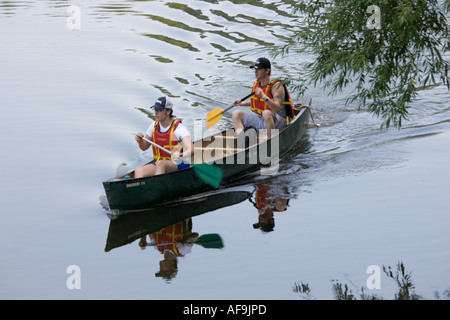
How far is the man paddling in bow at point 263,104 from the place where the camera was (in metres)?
12.4

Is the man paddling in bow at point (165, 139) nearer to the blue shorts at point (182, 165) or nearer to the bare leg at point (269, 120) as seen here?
the blue shorts at point (182, 165)

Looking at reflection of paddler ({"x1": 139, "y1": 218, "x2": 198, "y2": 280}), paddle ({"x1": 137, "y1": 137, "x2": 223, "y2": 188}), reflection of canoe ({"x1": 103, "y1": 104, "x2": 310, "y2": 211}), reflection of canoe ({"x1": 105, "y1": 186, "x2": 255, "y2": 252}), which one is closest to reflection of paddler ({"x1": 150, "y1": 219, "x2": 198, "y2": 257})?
reflection of paddler ({"x1": 139, "y1": 218, "x2": 198, "y2": 280})

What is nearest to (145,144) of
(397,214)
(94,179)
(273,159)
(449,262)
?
(94,179)

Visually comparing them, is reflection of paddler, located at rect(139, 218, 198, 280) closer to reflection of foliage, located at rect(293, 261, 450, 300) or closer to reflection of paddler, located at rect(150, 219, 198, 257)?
reflection of paddler, located at rect(150, 219, 198, 257)

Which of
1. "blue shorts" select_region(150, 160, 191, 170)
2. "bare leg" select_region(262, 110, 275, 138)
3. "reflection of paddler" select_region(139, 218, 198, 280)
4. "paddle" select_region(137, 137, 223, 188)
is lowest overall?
"reflection of paddler" select_region(139, 218, 198, 280)

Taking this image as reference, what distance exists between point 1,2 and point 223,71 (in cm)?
1293

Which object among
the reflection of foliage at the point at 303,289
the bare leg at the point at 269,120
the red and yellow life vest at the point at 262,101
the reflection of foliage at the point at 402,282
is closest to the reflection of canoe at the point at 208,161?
the bare leg at the point at 269,120

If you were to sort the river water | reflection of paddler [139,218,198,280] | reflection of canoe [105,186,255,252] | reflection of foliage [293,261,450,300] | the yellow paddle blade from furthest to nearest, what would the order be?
1. the yellow paddle blade
2. reflection of canoe [105,186,255,252]
3. reflection of paddler [139,218,198,280]
4. the river water
5. reflection of foliage [293,261,450,300]

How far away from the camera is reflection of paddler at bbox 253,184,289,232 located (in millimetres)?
10242

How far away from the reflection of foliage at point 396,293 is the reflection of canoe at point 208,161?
3.20m

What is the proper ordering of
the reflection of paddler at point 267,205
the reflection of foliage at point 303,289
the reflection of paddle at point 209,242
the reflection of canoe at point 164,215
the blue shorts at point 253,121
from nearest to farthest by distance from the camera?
the reflection of foliage at point 303,289
the reflection of paddle at point 209,242
the reflection of canoe at point 164,215
the reflection of paddler at point 267,205
the blue shorts at point 253,121

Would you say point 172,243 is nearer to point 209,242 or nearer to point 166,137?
point 209,242

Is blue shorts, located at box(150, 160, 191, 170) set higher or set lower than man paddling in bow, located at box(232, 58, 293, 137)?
lower

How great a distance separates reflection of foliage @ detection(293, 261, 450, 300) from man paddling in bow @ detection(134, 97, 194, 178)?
3184 millimetres
